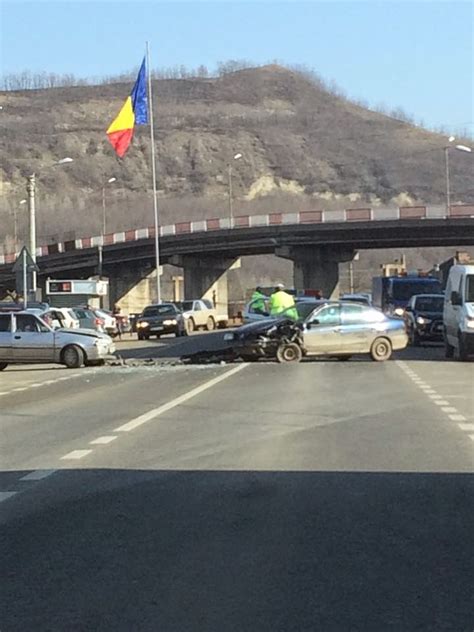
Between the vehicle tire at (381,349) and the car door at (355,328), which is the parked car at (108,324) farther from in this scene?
the car door at (355,328)

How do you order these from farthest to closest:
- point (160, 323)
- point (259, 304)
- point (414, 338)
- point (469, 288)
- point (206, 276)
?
point (206, 276), point (160, 323), point (414, 338), point (259, 304), point (469, 288)

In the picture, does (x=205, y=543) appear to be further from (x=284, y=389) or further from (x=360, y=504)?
(x=284, y=389)

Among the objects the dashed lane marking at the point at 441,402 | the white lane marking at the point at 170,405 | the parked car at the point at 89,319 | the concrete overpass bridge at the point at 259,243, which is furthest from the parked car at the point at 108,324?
the concrete overpass bridge at the point at 259,243

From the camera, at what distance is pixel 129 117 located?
55.2m

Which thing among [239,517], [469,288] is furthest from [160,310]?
A: [239,517]

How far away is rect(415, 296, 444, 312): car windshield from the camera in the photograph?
3756 cm

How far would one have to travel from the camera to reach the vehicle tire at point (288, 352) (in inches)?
1102

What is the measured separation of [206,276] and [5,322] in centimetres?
6328

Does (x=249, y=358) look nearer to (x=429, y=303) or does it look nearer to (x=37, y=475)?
(x=429, y=303)

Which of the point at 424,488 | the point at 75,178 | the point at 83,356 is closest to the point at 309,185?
the point at 75,178

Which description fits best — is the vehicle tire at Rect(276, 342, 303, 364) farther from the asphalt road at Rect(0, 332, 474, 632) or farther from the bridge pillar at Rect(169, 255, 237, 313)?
the bridge pillar at Rect(169, 255, 237, 313)

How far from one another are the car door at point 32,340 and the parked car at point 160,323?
21.0m

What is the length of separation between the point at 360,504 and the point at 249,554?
1879 mm

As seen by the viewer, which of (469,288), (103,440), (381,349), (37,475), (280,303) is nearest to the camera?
(37,475)
